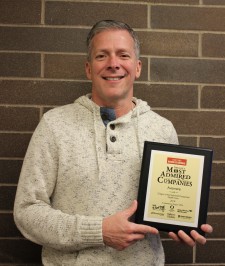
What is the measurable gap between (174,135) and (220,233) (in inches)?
21.3

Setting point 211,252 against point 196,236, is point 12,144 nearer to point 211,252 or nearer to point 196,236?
point 196,236

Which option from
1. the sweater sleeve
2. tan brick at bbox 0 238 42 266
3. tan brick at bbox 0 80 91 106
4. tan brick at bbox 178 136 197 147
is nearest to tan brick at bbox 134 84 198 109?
tan brick at bbox 178 136 197 147

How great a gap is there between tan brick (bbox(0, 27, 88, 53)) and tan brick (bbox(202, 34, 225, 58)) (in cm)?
52

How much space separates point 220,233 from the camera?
1734 mm

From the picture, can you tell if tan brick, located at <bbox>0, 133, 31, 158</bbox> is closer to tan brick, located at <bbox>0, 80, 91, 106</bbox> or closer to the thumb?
tan brick, located at <bbox>0, 80, 91, 106</bbox>

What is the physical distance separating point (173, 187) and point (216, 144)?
Answer: 1.70 ft

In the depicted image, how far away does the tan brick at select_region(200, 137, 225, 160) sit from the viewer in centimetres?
172

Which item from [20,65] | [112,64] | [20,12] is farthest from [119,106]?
[20,12]

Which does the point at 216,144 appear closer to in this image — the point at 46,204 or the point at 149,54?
the point at 149,54

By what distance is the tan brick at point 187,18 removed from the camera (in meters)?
1.69

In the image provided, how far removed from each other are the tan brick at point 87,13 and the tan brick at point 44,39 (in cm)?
4

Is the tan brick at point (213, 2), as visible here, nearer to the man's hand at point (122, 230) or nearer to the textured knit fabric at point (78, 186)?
the textured knit fabric at point (78, 186)

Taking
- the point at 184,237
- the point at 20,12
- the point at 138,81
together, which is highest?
the point at 20,12

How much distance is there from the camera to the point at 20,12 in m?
1.65
